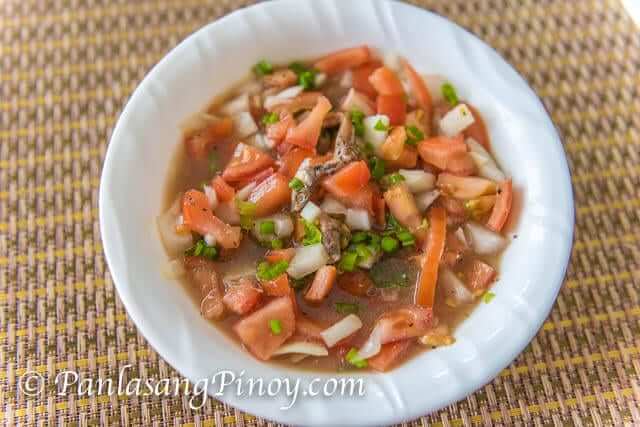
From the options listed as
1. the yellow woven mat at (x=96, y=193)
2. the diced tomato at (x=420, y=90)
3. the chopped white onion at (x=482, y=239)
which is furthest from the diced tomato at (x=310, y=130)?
the yellow woven mat at (x=96, y=193)

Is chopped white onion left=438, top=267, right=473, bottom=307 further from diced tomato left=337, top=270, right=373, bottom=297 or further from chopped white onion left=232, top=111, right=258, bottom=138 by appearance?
chopped white onion left=232, top=111, right=258, bottom=138

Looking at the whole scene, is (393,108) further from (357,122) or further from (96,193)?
(96,193)

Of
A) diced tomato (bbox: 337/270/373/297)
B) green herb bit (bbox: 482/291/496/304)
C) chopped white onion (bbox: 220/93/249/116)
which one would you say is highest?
chopped white onion (bbox: 220/93/249/116)

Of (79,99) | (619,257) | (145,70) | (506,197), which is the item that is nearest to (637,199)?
(619,257)

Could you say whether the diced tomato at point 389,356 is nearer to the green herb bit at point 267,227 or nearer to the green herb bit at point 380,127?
the green herb bit at point 267,227

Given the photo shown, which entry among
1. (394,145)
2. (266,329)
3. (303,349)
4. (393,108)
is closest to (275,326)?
(266,329)

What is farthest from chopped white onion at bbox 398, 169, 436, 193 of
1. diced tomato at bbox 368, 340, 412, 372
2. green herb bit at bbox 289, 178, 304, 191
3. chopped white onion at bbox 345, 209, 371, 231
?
diced tomato at bbox 368, 340, 412, 372

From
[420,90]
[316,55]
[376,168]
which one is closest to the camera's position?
[376,168]
